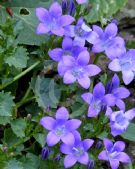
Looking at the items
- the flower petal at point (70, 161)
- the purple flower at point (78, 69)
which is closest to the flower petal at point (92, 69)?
the purple flower at point (78, 69)

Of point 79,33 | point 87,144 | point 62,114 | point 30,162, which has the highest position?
point 79,33

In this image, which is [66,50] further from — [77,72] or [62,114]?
[62,114]

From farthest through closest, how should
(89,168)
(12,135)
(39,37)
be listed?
(39,37) → (12,135) → (89,168)

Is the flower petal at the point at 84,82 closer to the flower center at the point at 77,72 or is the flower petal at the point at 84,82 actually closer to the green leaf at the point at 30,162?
the flower center at the point at 77,72

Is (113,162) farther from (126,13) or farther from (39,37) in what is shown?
(126,13)

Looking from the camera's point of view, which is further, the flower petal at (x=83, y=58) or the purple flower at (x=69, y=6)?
the purple flower at (x=69, y=6)

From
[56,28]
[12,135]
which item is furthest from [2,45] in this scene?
[12,135]

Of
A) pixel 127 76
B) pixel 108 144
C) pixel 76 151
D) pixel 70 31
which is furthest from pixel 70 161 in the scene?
pixel 70 31
